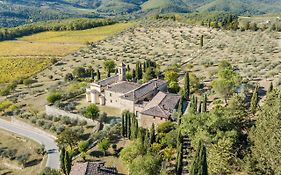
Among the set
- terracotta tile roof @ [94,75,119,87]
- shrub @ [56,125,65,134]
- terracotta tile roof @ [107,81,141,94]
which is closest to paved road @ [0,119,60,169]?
shrub @ [56,125,65,134]

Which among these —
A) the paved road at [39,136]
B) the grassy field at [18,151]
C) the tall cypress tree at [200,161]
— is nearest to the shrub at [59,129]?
the paved road at [39,136]

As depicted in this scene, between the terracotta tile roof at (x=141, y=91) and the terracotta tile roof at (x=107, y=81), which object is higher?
the terracotta tile roof at (x=107, y=81)

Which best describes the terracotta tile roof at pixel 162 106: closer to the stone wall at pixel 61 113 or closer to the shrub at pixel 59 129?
the stone wall at pixel 61 113

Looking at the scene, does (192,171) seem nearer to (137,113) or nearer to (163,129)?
(163,129)

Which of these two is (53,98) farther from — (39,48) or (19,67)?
(39,48)

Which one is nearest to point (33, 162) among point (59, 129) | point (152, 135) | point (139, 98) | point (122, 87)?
point (59, 129)

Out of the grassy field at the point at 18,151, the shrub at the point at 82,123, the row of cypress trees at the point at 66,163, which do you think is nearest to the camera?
the row of cypress trees at the point at 66,163
